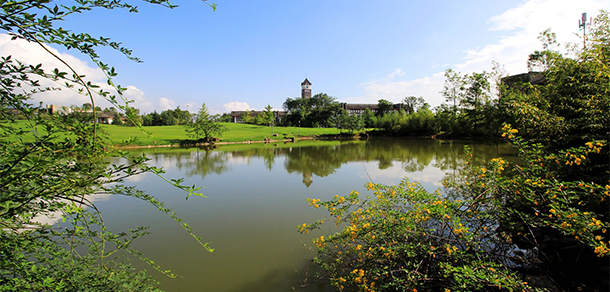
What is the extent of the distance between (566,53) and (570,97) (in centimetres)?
308

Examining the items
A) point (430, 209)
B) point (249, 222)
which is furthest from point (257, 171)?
point (430, 209)

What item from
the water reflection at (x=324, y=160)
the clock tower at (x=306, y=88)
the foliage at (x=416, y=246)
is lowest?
the water reflection at (x=324, y=160)

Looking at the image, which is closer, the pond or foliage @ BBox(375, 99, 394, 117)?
the pond

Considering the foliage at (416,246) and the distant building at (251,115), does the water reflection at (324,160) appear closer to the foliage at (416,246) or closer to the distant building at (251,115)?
the foliage at (416,246)

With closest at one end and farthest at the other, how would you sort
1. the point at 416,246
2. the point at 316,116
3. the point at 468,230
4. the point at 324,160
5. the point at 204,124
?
the point at 416,246
the point at 468,230
the point at 324,160
the point at 204,124
the point at 316,116

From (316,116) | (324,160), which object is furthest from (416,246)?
(316,116)

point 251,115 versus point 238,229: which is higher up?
point 251,115

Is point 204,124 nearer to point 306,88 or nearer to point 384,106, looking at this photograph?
point 384,106

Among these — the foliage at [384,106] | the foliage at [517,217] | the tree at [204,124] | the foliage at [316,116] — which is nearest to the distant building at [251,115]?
the foliage at [316,116]

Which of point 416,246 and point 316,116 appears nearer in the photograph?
point 416,246

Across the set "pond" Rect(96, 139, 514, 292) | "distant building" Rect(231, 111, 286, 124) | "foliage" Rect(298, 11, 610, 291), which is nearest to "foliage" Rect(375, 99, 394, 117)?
"distant building" Rect(231, 111, 286, 124)

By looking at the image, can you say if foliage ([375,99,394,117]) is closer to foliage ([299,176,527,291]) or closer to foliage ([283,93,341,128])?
foliage ([283,93,341,128])

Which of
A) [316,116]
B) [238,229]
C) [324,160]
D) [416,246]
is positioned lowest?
[238,229]

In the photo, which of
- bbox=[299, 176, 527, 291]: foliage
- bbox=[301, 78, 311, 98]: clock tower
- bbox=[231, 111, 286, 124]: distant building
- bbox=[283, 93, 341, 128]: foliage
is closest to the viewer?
bbox=[299, 176, 527, 291]: foliage
